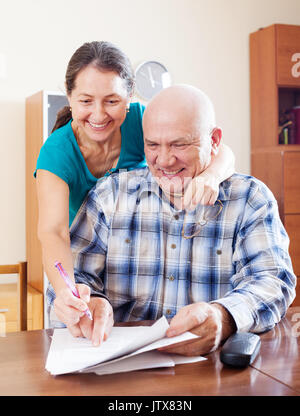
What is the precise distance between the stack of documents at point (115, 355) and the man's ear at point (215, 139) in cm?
70

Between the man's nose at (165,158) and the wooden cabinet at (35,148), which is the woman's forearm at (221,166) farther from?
the wooden cabinet at (35,148)

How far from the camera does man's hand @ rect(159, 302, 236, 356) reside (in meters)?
1.01

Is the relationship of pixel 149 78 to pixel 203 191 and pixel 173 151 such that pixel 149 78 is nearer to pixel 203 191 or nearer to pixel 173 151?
pixel 173 151

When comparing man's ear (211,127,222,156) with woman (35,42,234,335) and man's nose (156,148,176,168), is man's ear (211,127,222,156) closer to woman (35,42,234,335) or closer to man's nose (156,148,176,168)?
woman (35,42,234,335)

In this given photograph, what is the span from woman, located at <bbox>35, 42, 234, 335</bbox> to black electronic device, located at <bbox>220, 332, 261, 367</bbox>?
16.7 inches

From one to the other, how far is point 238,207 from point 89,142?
0.56 metres

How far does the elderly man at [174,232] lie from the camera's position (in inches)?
57.4

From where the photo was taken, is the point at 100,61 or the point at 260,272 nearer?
the point at 260,272

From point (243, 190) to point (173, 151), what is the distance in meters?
0.25

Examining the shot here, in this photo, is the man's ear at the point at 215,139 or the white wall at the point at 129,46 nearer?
the man's ear at the point at 215,139

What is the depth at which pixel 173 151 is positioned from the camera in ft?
4.82

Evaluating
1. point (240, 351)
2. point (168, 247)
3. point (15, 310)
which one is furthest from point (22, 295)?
point (15, 310)

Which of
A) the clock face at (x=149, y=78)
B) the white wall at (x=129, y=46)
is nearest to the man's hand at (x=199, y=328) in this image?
the white wall at (x=129, y=46)
